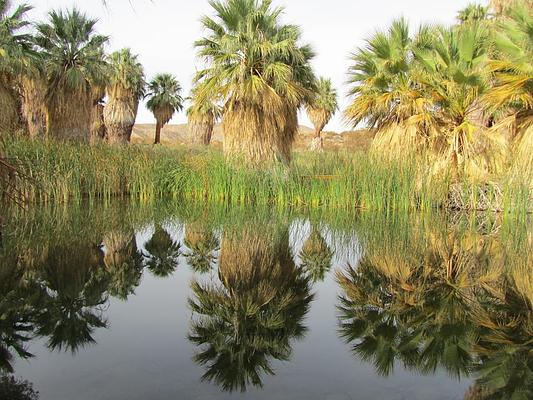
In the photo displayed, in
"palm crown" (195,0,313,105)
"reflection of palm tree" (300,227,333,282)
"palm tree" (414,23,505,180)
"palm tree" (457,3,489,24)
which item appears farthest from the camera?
"palm tree" (457,3,489,24)

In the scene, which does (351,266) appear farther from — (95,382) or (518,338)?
(95,382)

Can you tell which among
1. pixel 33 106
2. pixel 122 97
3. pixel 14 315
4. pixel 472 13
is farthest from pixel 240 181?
pixel 122 97

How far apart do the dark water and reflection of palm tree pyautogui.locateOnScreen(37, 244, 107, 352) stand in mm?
21

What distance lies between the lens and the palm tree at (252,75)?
1677 centimetres

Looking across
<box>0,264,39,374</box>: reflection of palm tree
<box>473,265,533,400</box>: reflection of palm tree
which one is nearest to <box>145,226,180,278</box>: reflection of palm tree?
<box>0,264,39,374</box>: reflection of palm tree

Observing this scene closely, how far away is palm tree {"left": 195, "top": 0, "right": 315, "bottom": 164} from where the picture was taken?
1677 cm

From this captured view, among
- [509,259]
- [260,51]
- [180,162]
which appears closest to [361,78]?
[260,51]

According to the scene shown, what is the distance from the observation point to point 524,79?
1391 centimetres

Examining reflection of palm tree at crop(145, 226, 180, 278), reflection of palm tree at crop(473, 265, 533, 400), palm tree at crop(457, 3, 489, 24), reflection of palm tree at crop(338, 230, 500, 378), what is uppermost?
palm tree at crop(457, 3, 489, 24)

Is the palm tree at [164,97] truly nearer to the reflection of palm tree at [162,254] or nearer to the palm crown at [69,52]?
the palm crown at [69,52]

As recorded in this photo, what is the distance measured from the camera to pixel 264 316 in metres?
4.76

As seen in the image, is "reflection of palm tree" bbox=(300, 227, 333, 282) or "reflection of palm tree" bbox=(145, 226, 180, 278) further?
"reflection of palm tree" bbox=(145, 226, 180, 278)

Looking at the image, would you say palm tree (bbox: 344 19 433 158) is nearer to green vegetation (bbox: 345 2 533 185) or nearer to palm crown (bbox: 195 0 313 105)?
green vegetation (bbox: 345 2 533 185)

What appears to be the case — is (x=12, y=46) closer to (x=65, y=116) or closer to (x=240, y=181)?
(x=65, y=116)
